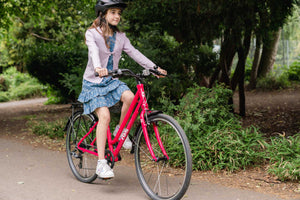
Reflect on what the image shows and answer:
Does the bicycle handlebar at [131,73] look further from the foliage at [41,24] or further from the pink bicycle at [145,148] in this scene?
the foliage at [41,24]

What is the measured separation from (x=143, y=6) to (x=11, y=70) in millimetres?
18010

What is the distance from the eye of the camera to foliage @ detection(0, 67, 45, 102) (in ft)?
65.9

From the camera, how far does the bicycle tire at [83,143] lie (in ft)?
14.7

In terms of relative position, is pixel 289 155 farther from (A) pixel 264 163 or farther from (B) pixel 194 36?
(B) pixel 194 36

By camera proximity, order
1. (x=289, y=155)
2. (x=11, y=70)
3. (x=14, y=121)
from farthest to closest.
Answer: (x=11, y=70), (x=14, y=121), (x=289, y=155)

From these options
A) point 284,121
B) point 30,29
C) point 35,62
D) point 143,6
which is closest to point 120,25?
point 143,6

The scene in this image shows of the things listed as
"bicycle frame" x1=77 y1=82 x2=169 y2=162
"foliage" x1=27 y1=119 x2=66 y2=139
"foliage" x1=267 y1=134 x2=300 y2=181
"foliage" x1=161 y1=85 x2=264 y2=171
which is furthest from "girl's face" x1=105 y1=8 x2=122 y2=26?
"foliage" x1=27 y1=119 x2=66 y2=139

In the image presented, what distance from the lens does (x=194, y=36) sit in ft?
23.3

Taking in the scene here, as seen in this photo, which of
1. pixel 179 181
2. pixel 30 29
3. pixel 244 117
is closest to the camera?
pixel 179 181

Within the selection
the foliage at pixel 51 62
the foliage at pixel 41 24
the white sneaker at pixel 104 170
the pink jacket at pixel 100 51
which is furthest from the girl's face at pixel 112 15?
the foliage at pixel 51 62

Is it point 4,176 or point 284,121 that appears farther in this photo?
point 284,121

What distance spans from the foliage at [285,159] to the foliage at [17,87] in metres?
16.0

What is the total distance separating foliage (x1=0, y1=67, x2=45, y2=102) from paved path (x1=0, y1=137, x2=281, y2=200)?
14467mm

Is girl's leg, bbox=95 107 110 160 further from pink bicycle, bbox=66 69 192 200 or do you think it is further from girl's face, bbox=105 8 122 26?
girl's face, bbox=105 8 122 26
